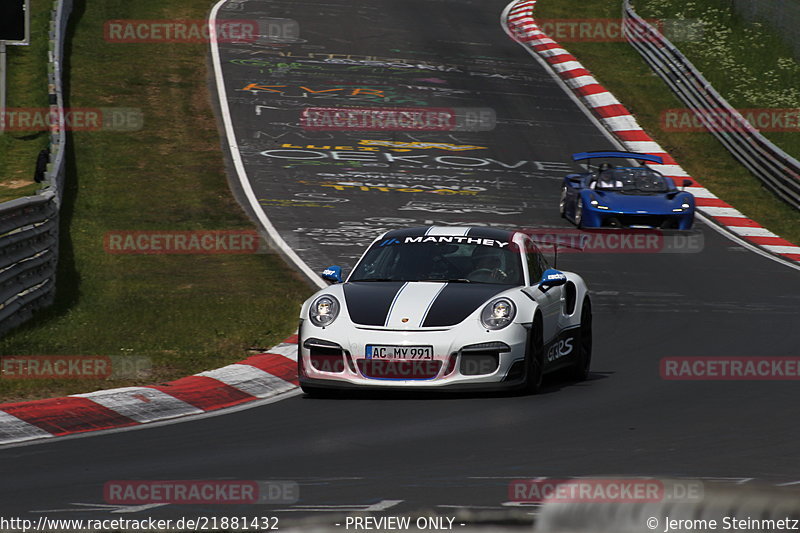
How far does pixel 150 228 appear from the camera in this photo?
66.2 feet

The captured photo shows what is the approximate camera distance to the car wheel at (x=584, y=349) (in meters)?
11.4

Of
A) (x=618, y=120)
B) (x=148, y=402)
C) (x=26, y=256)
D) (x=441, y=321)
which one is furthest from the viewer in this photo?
(x=618, y=120)

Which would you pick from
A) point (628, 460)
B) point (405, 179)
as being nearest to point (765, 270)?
point (405, 179)

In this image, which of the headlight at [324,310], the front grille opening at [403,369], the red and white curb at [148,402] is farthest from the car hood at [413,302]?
the red and white curb at [148,402]

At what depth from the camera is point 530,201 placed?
24406mm

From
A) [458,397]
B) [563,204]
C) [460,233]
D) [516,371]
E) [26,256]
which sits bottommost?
[563,204]

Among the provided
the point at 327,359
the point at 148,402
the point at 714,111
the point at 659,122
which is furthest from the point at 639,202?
the point at 148,402

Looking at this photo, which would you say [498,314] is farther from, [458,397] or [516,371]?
[458,397]

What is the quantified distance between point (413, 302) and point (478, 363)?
2.27 feet

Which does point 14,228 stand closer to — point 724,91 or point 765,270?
point 765,270

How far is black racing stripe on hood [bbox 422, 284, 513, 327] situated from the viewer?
10.2 meters

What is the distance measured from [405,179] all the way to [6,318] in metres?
14.1

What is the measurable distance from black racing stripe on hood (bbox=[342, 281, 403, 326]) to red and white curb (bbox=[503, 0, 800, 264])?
1091 cm

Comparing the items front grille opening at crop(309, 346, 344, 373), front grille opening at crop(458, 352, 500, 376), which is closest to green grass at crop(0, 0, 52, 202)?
front grille opening at crop(309, 346, 344, 373)
